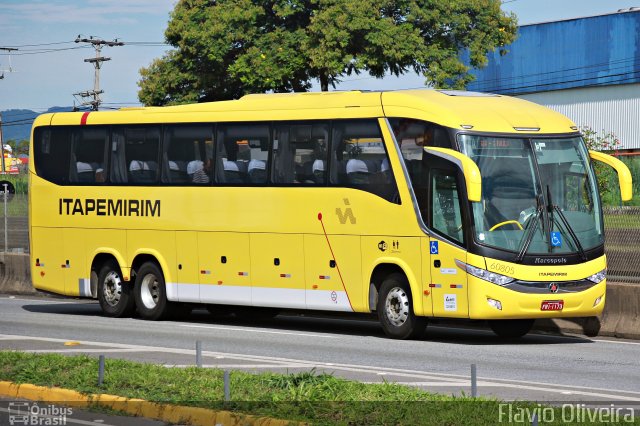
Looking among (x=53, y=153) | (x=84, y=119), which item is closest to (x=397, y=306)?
(x=84, y=119)

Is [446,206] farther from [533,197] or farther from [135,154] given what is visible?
[135,154]

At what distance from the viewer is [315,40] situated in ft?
164

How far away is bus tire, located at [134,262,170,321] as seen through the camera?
2380 centimetres

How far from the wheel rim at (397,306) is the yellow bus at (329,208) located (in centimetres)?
2

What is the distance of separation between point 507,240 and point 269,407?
801cm

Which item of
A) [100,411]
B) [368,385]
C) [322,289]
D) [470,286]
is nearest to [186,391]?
[100,411]

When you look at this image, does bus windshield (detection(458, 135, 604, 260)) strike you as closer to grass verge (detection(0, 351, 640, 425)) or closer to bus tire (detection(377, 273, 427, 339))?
bus tire (detection(377, 273, 427, 339))

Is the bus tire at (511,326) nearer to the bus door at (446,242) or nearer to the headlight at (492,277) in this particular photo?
the bus door at (446,242)

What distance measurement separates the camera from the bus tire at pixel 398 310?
64.6 ft

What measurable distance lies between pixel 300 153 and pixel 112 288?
5564 mm

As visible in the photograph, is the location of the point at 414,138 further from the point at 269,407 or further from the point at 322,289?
the point at 269,407

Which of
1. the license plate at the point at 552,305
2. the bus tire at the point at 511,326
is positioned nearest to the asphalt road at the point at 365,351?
the bus tire at the point at 511,326

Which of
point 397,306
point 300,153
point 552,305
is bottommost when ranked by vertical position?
point 397,306

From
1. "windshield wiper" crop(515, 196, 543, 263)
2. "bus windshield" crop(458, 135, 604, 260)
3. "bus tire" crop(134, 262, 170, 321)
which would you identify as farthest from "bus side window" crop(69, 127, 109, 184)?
"windshield wiper" crop(515, 196, 543, 263)
